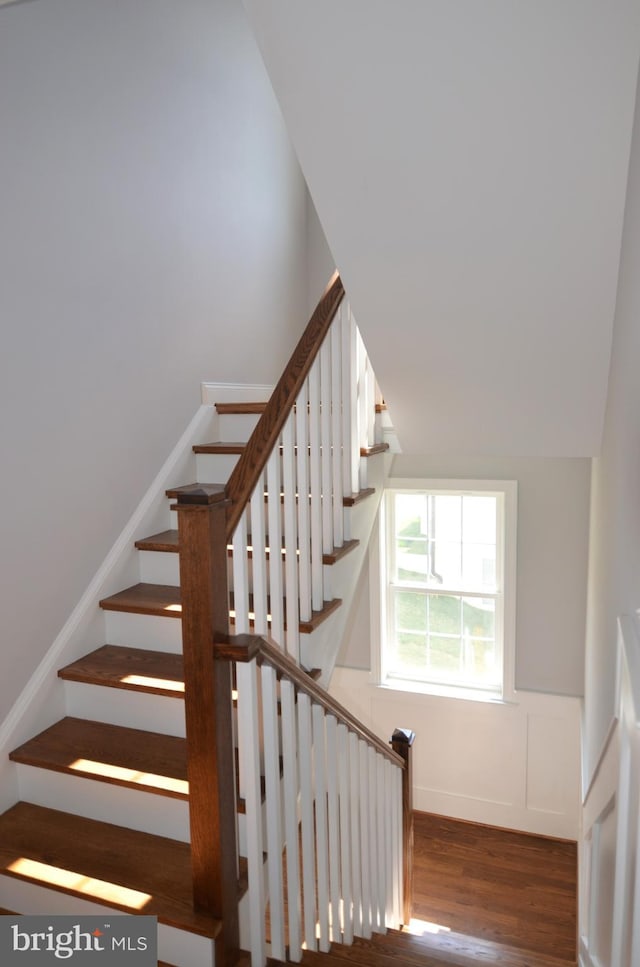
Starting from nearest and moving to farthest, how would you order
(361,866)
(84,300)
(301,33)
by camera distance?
(301,33)
(361,866)
(84,300)

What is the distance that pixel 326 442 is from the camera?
262 centimetres

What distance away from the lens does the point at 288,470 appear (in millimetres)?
2232

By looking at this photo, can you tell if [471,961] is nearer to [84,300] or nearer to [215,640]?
[215,640]

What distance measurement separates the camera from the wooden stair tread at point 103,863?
1.83 metres

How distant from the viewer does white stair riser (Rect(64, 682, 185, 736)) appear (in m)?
2.39

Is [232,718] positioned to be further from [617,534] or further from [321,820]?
[617,534]

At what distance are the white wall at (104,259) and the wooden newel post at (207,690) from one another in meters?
0.97

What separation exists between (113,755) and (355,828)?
87cm

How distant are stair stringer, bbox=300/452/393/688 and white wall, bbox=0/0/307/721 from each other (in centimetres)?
99

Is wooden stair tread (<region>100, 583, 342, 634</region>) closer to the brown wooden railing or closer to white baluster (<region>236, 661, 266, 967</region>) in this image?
the brown wooden railing

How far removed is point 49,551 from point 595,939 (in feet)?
7.20

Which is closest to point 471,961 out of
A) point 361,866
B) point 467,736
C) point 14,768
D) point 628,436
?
point 361,866

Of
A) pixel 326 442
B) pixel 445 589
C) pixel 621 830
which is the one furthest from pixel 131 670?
pixel 445 589

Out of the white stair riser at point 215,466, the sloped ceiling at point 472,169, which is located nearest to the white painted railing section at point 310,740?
the sloped ceiling at point 472,169
